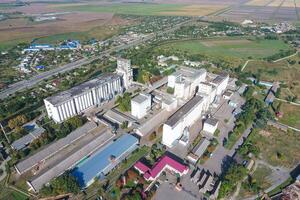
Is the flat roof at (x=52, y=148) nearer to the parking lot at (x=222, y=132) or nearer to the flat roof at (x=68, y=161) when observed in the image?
the flat roof at (x=68, y=161)

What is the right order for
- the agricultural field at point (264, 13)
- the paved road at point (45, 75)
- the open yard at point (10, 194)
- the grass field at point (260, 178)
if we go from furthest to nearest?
the agricultural field at point (264, 13)
the paved road at point (45, 75)
the grass field at point (260, 178)
the open yard at point (10, 194)

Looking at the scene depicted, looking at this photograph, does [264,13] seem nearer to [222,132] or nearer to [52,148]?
[222,132]

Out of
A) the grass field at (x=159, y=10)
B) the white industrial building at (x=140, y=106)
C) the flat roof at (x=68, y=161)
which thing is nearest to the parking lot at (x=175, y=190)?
the flat roof at (x=68, y=161)

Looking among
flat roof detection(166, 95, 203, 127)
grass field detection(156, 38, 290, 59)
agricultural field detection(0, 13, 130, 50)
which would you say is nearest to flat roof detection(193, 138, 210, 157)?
flat roof detection(166, 95, 203, 127)

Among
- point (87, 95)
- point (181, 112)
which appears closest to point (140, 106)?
point (181, 112)

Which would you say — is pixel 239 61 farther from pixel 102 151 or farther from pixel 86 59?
pixel 102 151

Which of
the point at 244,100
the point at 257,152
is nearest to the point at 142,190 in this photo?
the point at 257,152
